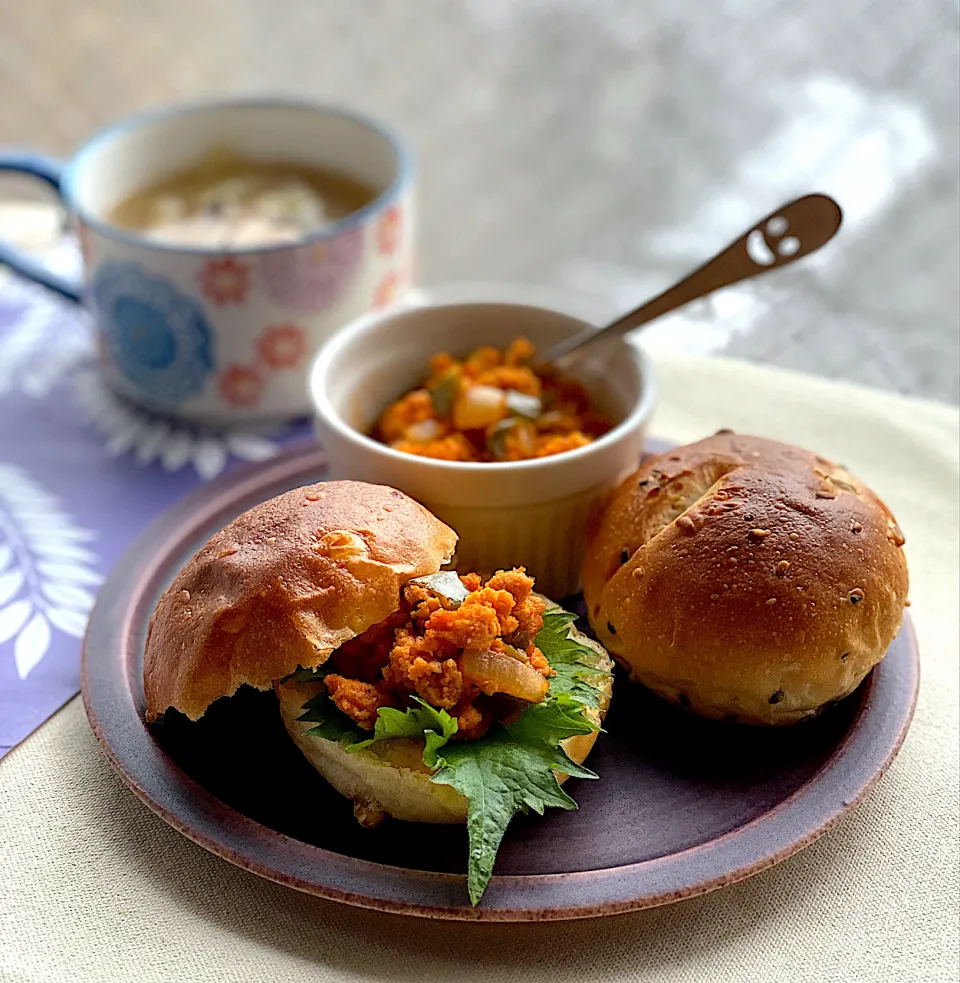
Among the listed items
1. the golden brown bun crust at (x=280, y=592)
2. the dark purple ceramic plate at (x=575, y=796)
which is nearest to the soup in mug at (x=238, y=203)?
the golden brown bun crust at (x=280, y=592)

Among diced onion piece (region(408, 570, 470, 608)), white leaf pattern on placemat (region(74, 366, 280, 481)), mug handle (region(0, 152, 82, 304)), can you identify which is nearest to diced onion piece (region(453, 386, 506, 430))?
diced onion piece (region(408, 570, 470, 608))

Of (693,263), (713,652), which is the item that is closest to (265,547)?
(713,652)

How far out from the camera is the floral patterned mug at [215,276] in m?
3.25

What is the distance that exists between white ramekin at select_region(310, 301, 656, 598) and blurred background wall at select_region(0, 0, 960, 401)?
3.04 ft

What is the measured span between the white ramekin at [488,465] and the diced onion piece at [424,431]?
18 centimetres

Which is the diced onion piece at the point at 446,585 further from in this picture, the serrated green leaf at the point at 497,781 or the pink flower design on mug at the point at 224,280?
the pink flower design on mug at the point at 224,280

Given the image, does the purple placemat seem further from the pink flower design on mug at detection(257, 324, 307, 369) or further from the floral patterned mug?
the pink flower design on mug at detection(257, 324, 307, 369)

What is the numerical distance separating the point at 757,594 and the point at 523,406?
82 centimetres

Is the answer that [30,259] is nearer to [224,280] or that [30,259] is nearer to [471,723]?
[224,280]

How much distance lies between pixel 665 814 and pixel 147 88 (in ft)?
14.3

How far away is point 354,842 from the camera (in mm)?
2088

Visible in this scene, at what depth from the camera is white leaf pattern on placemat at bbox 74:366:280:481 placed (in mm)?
3400

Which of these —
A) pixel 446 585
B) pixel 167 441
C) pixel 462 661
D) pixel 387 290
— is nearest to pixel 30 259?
pixel 167 441

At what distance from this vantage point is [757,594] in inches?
87.3
